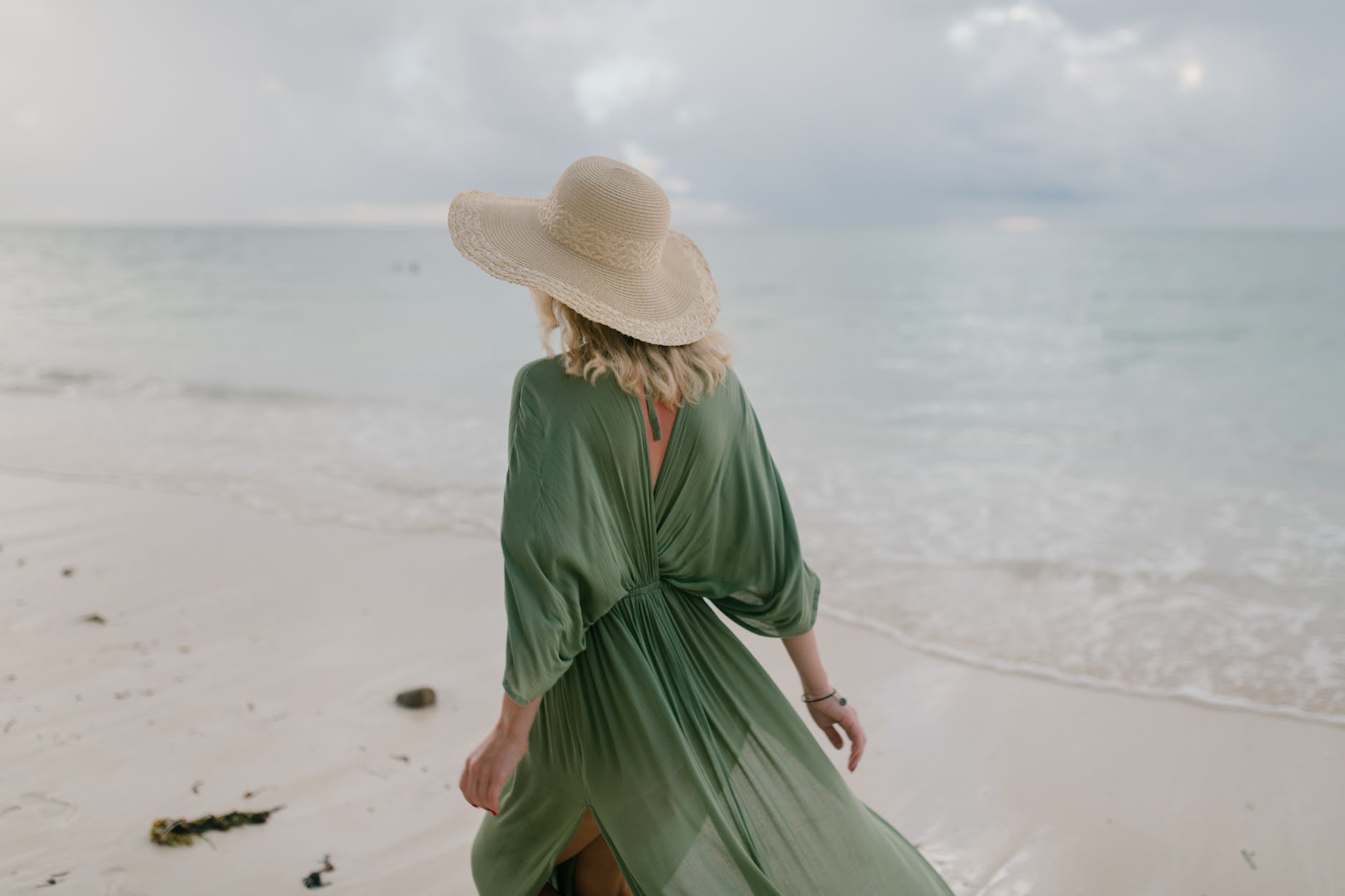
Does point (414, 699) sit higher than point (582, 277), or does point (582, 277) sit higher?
point (582, 277)

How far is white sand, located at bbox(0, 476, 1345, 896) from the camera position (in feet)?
8.39

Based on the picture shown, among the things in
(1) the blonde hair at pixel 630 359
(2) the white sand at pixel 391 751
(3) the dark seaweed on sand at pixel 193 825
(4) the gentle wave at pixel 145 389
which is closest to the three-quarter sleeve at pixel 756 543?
(1) the blonde hair at pixel 630 359

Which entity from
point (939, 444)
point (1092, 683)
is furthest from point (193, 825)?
point (939, 444)

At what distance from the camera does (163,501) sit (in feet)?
18.5

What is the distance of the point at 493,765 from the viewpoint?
1509 mm

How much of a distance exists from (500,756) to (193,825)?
155 centimetres

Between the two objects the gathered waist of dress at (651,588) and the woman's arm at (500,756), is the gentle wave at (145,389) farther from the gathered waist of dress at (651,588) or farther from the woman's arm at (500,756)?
the woman's arm at (500,756)

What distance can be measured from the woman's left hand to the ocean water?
9.94 ft

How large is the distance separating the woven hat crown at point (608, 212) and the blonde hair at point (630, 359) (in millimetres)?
110

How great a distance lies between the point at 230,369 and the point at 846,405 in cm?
862

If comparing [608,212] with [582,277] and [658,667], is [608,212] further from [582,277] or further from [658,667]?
[658,667]

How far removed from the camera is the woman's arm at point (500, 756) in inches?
59.1

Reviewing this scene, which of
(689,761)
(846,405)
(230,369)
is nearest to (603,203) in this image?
(689,761)

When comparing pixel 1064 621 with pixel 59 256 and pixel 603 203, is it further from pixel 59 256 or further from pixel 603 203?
pixel 59 256
